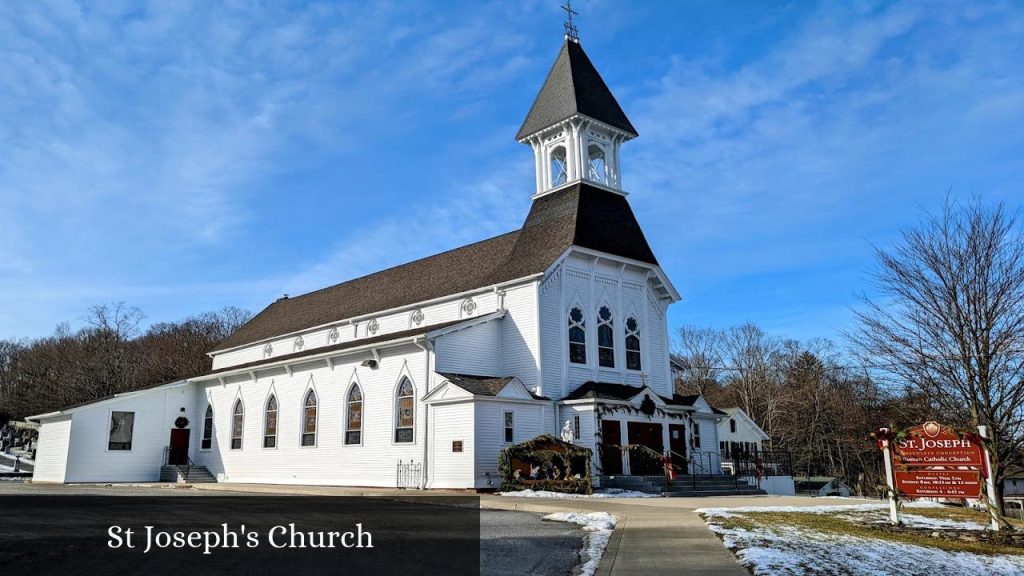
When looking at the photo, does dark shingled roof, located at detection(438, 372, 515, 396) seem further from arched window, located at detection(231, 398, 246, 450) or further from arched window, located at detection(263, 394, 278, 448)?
arched window, located at detection(231, 398, 246, 450)

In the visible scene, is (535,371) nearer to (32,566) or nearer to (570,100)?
(570,100)

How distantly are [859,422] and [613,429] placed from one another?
2316cm

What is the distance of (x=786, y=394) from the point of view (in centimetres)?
5862

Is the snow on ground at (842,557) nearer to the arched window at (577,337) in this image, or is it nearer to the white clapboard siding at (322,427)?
the arched window at (577,337)

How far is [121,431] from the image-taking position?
36.1 meters

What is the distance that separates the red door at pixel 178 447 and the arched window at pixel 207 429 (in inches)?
35.4

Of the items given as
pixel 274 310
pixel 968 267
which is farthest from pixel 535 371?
pixel 274 310

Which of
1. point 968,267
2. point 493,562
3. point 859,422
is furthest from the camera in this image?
point 859,422

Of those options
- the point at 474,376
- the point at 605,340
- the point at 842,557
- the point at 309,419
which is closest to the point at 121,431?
the point at 309,419

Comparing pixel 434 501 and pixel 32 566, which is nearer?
pixel 32 566

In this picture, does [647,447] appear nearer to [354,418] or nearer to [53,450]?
[354,418]

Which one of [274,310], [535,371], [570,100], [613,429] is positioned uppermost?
[570,100]

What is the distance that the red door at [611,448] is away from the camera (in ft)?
82.8

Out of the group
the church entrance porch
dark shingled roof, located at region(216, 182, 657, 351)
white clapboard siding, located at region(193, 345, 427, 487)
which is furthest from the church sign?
white clapboard siding, located at region(193, 345, 427, 487)
